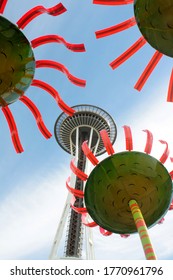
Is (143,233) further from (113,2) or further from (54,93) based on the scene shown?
(113,2)

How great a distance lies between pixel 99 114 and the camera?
59.3 meters

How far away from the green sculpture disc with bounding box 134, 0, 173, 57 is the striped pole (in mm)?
2319

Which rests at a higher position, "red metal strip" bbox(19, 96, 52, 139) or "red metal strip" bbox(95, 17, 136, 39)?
"red metal strip" bbox(95, 17, 136, 39)

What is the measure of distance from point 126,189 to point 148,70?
73.6 inches

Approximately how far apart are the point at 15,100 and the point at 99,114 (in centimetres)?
5505

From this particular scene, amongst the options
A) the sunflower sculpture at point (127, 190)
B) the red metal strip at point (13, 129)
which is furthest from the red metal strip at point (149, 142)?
the red metal strip at point (13, 129)

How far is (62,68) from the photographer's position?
15.7 feet

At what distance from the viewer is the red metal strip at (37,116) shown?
5.00 m

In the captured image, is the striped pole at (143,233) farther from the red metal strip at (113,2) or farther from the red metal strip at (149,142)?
the red metal strip at (113,2)

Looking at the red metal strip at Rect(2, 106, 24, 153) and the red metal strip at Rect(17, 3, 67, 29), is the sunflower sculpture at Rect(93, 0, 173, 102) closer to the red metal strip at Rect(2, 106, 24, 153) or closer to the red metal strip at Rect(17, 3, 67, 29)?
the red metal strip at Rect(17, 3, 67, 29)

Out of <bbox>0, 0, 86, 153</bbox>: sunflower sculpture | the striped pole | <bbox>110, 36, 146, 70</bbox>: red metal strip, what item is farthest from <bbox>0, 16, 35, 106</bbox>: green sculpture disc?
the striped pole

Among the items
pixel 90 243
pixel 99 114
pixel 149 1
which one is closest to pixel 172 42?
pixel 149 1

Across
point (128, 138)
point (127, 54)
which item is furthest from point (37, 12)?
point (128, 138)

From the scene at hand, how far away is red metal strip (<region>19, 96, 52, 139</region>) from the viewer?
16.4 ft
